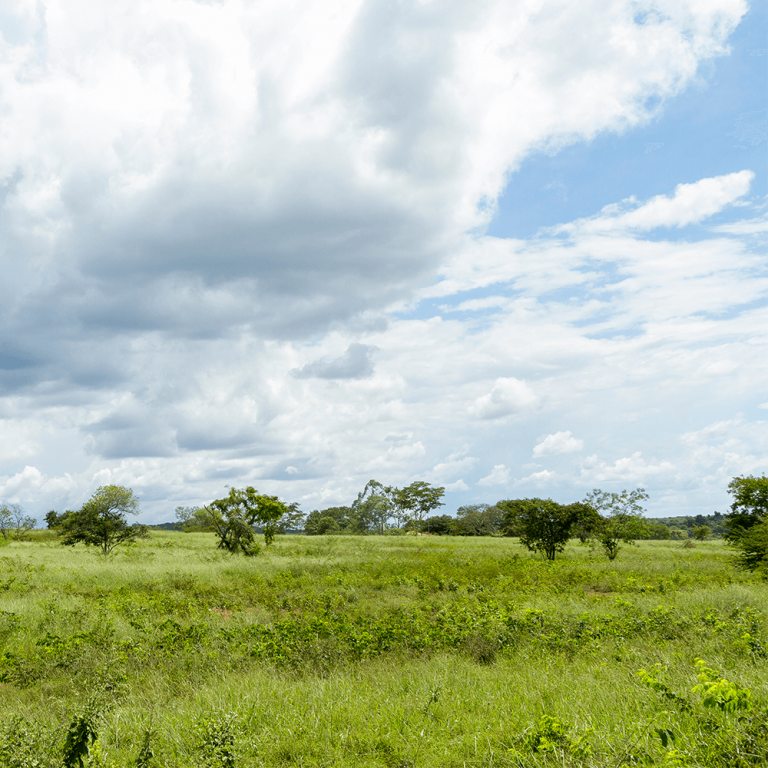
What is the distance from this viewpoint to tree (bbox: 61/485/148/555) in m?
36.8

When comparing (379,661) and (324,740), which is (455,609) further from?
(324,740)

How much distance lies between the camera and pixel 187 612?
1314 centimetres

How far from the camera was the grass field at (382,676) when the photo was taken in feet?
16.8

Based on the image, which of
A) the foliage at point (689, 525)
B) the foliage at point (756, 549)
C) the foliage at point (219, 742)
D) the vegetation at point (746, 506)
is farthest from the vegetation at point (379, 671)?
the foliage at point (689, 525)

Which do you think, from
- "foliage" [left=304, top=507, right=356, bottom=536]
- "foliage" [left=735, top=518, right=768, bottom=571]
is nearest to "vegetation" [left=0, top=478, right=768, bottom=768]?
"foliage" [left=735, top=518, right=768, bottom=571]

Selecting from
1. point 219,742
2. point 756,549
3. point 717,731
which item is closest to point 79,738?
point 219,742

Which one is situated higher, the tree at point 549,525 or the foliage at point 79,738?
the foliage at point 79,738

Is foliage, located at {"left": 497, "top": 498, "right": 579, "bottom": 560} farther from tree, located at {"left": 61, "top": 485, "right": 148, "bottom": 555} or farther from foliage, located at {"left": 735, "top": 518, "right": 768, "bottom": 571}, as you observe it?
tree, located at {"left": 61, "top": 485, "right": 148, "bottom": 555}

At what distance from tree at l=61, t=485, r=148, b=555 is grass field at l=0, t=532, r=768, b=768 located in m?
21.6

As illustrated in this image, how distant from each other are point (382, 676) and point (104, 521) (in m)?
35.2

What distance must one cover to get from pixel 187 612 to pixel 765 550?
2344 centimetres

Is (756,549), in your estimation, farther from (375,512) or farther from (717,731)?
(375,512)

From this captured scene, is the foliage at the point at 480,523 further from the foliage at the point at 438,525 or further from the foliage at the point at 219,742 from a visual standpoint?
the foliage at the point at 219,742

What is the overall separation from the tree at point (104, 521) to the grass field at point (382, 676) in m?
21.6
